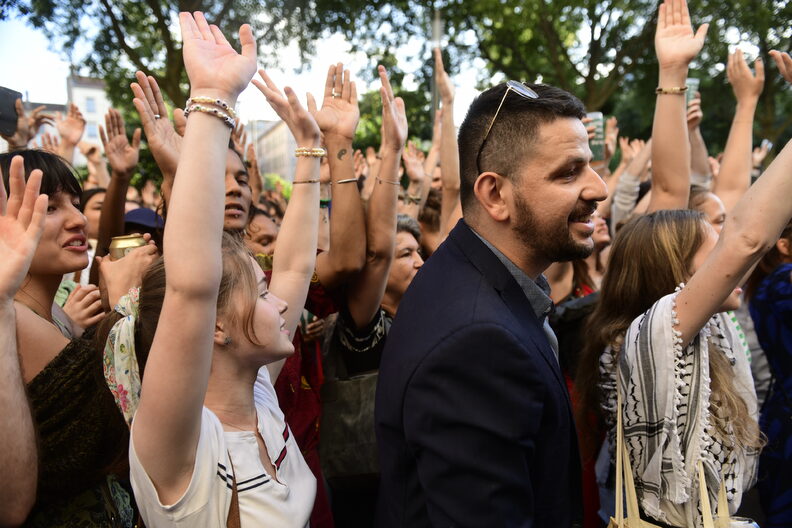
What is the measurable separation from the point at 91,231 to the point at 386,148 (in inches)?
129

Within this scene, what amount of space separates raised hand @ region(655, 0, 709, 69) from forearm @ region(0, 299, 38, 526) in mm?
2911

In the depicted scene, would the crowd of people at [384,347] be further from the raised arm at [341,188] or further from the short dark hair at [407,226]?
the short dark hair at [407,226]

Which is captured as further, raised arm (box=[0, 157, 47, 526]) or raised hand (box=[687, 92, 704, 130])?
raised hand (box=[687, 92, 704, 130])

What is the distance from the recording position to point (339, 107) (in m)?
2.88

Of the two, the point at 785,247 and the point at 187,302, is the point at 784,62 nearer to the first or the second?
the point at 785,247

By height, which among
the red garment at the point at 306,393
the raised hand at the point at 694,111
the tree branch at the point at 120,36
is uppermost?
the tree branch at the point at 120,36

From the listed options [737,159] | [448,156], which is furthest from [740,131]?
[448,156]

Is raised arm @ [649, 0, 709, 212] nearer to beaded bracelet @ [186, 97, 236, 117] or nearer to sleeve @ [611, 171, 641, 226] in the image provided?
sleeve @ [611, 171, 641, 226]

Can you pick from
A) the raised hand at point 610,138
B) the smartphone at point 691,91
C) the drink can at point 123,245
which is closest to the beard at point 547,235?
the drink can at point 123,245

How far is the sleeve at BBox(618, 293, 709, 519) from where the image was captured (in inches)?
79.4

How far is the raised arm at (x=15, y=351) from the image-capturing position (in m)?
1.52

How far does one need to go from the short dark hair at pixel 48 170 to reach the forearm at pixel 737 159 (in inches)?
130

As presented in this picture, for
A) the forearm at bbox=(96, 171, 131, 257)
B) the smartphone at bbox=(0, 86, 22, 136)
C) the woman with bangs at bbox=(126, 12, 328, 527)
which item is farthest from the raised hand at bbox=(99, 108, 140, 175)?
the woman with bangs at bbox=(126, 12, 328, 527)

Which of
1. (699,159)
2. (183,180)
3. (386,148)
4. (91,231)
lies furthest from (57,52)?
(183,180)
